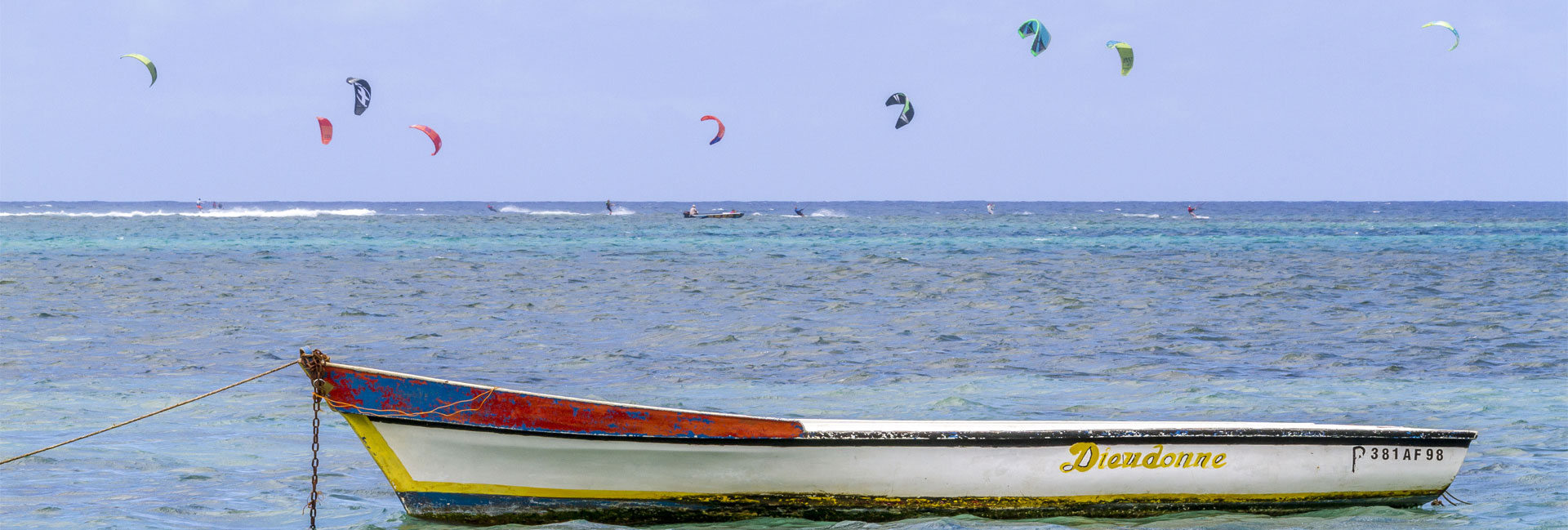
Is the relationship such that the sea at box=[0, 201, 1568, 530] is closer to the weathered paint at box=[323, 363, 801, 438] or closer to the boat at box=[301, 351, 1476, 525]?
the boat at box=[301, 351, 1476, 525]

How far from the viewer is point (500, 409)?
6828mm

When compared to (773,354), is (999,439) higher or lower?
higher

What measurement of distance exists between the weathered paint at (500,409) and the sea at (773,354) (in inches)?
28.9

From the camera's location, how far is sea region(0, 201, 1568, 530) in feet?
27.3

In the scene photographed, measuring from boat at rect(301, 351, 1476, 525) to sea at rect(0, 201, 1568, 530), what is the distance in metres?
0.14

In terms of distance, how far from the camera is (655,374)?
1393 cm
